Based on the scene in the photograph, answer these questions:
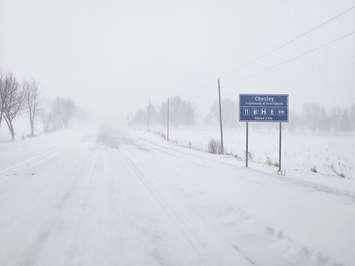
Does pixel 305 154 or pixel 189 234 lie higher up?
pixel 189 234

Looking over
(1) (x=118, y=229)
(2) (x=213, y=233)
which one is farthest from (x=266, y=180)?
(1) (x=118, y=229)

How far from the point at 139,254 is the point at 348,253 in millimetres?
3544

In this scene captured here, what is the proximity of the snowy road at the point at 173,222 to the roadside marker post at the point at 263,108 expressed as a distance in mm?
5403

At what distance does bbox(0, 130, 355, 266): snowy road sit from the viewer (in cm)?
417

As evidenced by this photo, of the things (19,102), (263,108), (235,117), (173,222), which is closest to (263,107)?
(263,108)

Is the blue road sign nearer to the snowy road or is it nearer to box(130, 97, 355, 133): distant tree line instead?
the snowy road

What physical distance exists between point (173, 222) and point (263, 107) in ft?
36.6

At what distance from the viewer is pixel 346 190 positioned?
881 centimetres

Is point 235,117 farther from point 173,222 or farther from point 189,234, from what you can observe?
point 189,234

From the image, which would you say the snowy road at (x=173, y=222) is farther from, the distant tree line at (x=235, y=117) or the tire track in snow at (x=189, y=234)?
the distant tree line at (x=235, y=117)

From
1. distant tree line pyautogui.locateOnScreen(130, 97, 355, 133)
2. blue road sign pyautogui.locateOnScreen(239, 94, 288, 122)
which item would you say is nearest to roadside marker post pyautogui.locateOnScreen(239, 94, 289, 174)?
blue road sign pyautogui.locateOnScreen(239, 94, 288, 122)

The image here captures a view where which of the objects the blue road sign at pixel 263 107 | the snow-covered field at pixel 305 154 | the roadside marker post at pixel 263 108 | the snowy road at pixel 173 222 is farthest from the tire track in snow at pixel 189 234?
the snow-covered field at pixel 305 154

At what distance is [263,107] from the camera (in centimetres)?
1488

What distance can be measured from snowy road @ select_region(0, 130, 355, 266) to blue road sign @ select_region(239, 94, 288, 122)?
5.44 m
